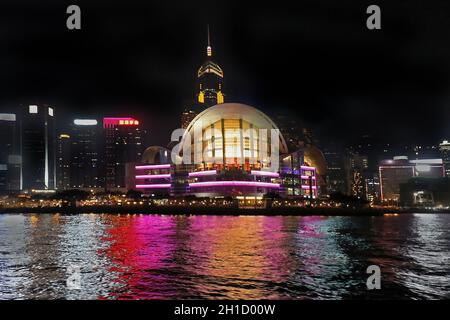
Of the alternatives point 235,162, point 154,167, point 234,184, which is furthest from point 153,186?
point 234,184

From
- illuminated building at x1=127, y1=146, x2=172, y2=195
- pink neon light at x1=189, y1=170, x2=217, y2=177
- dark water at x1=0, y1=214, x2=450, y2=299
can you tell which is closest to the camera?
dark water at x1=0, y1=214, x2=450, y2=299

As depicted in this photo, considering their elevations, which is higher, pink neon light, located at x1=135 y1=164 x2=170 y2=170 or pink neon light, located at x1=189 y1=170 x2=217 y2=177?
pink neon light, located at x1=135 y1=164 x2=170 y2=170

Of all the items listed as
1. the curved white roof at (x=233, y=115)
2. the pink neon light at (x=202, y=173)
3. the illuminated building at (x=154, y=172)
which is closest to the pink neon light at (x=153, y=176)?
the illuminated building at (x=154, y=172)

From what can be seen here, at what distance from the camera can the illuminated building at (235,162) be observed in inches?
4966

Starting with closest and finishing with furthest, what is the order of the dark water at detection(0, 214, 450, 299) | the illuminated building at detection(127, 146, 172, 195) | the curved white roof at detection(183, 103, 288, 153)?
1. the dark water at detection(0, 214, 450, 299)
2. the curved white roof at detection(183, 103, 288, 153)
3. the illuminated building at detection(127, 146, 172, 195)

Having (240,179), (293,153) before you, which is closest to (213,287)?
(240,179)

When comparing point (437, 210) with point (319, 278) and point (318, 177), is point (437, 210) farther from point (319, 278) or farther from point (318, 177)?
point (319, 278)

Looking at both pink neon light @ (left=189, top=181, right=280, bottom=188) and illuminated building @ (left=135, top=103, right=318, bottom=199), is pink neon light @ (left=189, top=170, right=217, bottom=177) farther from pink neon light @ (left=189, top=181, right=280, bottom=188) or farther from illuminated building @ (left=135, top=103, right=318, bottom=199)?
pink neon light @ (left=189, top=181, right=280, bottom=188)

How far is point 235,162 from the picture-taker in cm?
13112

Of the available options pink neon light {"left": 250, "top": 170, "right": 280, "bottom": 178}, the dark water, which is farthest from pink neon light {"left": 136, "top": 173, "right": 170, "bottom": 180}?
the dark water

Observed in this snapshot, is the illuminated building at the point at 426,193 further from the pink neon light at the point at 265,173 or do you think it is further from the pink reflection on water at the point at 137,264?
the pink reflection on water at the point at 137,264

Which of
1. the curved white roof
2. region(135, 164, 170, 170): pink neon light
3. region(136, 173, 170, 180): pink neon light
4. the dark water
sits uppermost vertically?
the curved white roof

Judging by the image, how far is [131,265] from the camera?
993 inches

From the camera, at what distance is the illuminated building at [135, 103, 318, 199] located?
126125 mm
